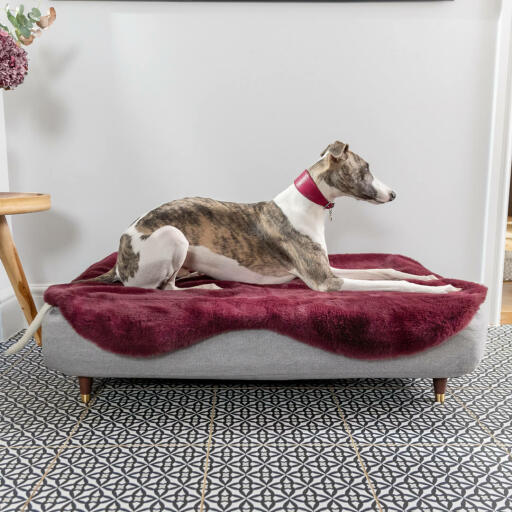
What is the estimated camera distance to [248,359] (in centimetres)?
158

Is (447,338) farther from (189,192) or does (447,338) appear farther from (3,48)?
(3,48)

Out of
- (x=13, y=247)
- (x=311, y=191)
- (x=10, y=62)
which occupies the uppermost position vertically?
(x=10, y=62)

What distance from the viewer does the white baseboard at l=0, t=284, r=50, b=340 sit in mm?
2389

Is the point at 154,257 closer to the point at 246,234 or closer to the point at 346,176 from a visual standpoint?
the point at 246,234

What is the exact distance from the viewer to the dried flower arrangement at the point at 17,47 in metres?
1.93

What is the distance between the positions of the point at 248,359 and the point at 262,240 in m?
0.66

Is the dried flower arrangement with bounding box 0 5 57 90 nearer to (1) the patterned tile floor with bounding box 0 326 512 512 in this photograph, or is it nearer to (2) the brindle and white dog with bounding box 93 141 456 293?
(2) the brindle and white dog with bounding box 93 141 456 293

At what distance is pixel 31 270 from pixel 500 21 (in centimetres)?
291

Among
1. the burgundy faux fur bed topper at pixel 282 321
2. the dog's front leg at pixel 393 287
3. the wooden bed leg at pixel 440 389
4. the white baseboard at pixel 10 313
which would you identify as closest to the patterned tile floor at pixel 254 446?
the wooden bed leg at pixel 440 389

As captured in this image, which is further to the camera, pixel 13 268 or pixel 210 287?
pixel 13 268

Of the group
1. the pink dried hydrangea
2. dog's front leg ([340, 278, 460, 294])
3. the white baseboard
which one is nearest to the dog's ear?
dog's front leg ([340, 278, 460, 294])

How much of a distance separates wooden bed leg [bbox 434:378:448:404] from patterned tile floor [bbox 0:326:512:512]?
27 millimetres

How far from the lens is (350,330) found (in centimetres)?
155

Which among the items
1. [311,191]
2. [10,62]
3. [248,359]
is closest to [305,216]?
[311,191]
